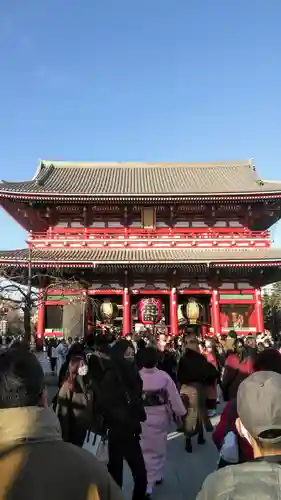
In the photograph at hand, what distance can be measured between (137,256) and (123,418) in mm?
Answer: 15783

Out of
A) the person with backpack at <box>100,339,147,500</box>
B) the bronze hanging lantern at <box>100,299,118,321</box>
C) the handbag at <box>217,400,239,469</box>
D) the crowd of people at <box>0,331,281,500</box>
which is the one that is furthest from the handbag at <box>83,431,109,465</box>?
the bronze hanging lantern at <box>100,299,118,321</box>

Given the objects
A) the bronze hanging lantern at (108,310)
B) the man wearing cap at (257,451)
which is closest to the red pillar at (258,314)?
the bronze hanging lantern at (108,310)

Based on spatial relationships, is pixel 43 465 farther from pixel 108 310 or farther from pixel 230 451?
pixel 108 310

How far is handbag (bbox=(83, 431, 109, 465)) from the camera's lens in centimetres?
456

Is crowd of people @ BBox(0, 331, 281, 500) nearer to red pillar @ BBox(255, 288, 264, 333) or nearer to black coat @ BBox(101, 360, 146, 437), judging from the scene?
black coat @ BBox(101, 360, 146, 437)

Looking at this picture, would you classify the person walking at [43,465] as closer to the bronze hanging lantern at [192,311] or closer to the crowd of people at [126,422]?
the crowd of people at [126,422]

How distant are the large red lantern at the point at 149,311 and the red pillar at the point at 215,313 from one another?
2662 mm

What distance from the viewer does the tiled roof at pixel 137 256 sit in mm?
18891

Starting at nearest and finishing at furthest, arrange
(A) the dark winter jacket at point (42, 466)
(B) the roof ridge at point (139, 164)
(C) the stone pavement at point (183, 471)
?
1. (A) the dark winter jacket at point (42, 466)
2. (C) the stone pavement at point (183, 471)
3. (B) the roof ridge at point (139, 164)

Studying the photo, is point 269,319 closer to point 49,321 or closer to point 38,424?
point 49,321

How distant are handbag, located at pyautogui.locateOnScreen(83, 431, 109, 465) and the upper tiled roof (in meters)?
16.3

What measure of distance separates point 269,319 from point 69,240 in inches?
890

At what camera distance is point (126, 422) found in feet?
13.8

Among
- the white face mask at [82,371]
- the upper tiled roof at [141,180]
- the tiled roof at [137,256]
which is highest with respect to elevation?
the upper tiled roof at [141,180]
